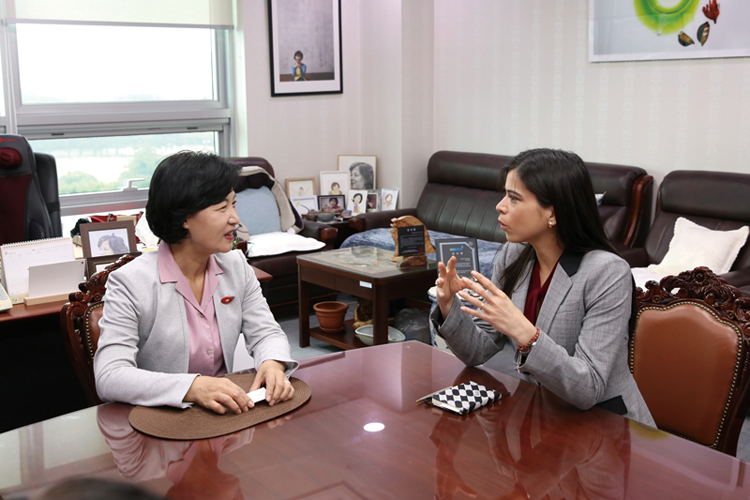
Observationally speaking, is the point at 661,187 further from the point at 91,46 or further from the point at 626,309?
the point at 91,46

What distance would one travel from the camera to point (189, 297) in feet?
6.09

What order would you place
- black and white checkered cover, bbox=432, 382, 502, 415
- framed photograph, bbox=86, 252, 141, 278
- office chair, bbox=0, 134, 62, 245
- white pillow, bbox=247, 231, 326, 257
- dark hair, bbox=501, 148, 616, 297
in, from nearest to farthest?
black and white checkered cover, bbox=432, 382, 502, 415
dark hair, bbox=501, 148, 616, 297
framed photograph, bbox=86, 252, 141, 278
office chair, bbox=0, 134, 62, 245
white pillow, bbox=247, 231, 326, 257

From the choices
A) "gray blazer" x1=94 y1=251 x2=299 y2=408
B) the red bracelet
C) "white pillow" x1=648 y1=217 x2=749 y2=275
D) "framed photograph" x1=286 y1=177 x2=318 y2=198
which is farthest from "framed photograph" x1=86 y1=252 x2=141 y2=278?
"framed photograph" x1=286 y1=177 x2=318 y2=198

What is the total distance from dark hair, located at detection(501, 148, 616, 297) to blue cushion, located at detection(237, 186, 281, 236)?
3.59 meters

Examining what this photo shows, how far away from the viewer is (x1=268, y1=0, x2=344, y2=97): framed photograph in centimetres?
577

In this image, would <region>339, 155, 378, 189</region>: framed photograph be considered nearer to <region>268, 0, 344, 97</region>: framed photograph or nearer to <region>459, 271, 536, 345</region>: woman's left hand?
<region>268, 0, 344, 97</region>: framed photograph

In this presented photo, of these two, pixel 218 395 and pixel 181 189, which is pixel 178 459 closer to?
pixel 218 395

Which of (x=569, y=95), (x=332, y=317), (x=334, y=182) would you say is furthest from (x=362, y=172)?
(x=332, y=317)

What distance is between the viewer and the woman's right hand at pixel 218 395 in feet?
5.10

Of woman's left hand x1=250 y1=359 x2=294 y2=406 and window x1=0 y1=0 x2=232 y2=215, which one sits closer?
woman's left hand x1=250 y1=359 x2=294 y2=406

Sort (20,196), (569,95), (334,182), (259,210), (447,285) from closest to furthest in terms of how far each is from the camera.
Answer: (447,285)
(20,196)
(569,95)
(259,210)
(334,182)

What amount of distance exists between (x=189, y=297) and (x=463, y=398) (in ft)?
2.48

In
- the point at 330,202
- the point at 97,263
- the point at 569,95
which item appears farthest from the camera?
the point at 330,202

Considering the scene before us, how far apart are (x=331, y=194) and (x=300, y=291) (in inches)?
69.1
